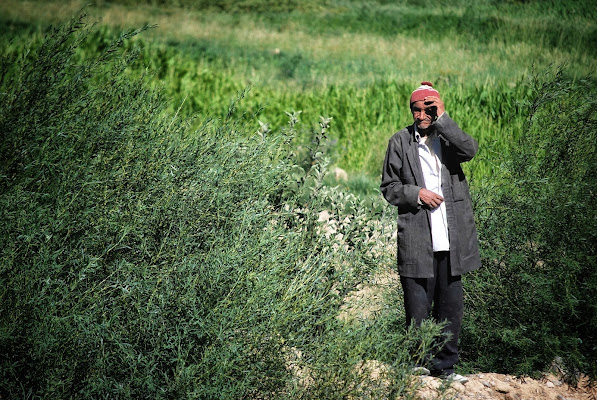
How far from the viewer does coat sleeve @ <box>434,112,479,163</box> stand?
3662 millimetres

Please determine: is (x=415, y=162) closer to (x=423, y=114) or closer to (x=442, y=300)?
(x=423, y=114)

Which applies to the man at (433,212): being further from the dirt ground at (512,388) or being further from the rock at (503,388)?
the rock at (503,388)

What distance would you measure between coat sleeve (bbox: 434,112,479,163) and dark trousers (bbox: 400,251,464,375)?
2.12ft

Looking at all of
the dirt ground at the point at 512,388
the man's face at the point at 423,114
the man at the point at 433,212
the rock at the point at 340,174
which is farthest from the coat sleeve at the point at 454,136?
the rock at the point at 340,174

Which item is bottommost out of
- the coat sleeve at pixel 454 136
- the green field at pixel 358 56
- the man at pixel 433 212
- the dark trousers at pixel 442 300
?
the green field at pixel 358 56

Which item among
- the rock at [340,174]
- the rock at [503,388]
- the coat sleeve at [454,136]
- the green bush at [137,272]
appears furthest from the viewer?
the rock at [340,174]

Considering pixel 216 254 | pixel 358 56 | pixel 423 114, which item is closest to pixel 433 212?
pixel 423 114

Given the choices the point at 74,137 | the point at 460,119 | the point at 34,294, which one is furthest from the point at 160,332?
the point at 460,119

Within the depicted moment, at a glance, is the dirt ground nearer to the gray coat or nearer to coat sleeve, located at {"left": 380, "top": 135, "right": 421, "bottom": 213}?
the gray coat

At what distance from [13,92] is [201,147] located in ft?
3.95

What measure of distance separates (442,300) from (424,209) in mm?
594

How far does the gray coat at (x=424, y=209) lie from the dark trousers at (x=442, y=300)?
108mm

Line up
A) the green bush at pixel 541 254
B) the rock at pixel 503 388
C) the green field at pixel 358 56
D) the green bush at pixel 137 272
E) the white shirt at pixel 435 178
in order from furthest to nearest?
the green field at pixel 358 56
the green bush at pixel 541 254
the rock at pixel 503 388
the white shirt at pixel 435 178
the green bush at pixel 137 272

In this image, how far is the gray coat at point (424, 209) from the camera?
3705 millimetres
